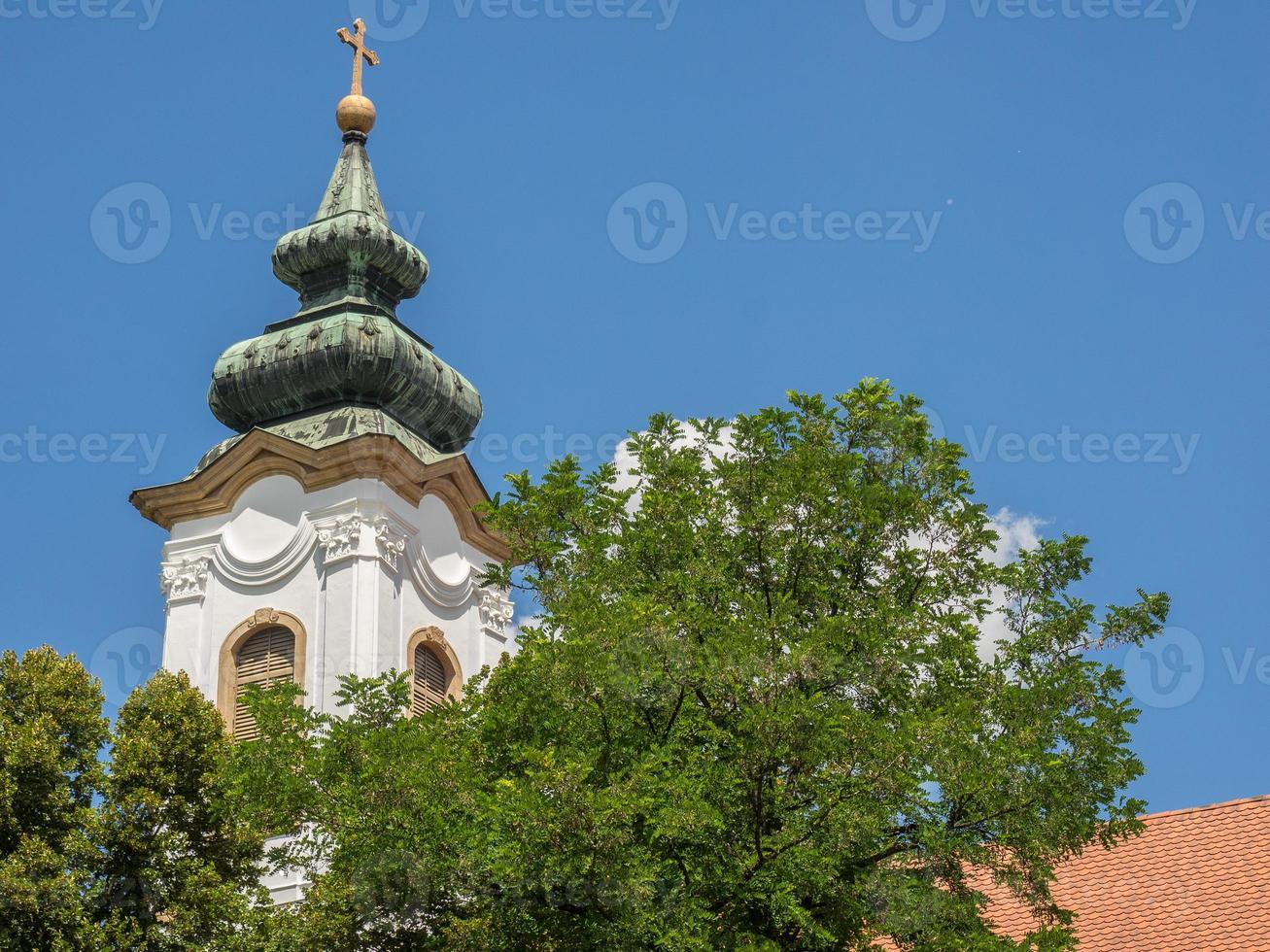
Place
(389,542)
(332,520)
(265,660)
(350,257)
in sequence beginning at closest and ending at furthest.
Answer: (265,660), (389,542), (332,520), (350,257)

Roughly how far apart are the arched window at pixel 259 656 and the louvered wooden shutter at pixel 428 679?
1.54m

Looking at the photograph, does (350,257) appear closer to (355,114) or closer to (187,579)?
(355,114)

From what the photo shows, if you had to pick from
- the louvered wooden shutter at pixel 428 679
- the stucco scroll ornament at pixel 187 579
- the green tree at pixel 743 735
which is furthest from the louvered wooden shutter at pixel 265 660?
the green tree at pixel 743 735

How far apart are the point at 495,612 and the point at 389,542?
7.88 feet

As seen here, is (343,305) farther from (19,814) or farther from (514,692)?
(514,692)

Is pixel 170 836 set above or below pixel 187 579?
below

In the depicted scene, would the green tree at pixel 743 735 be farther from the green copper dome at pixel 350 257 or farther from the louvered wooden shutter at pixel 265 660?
the green copper dome at pixel 350 257

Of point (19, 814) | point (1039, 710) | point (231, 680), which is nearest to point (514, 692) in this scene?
point (1039, 710)

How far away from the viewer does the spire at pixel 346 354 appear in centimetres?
2883

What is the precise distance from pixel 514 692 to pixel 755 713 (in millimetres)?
2567

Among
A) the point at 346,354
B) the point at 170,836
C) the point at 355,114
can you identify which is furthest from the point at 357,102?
the point at 170,836

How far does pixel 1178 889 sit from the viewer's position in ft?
69.9

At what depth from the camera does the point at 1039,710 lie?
15.2m

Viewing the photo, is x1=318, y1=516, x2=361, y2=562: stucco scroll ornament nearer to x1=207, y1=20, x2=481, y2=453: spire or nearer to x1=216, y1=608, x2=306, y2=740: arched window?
x1=216, y1=608, x2=306, y2=740: arched window
